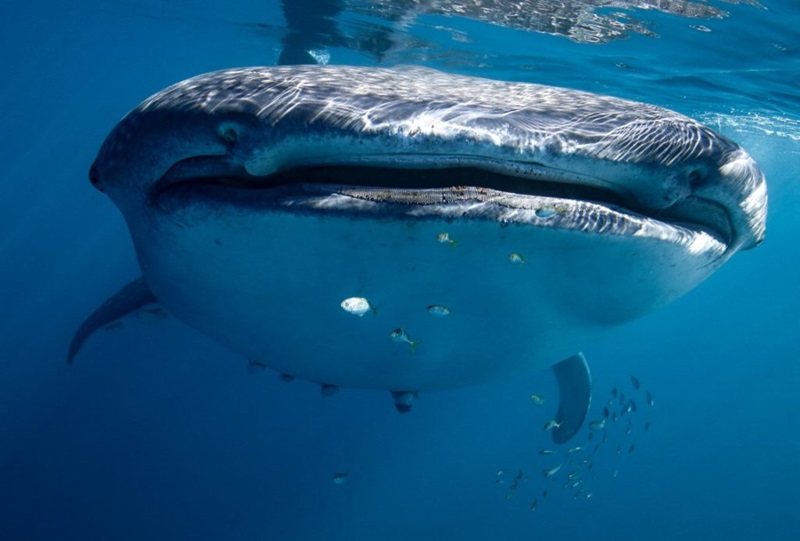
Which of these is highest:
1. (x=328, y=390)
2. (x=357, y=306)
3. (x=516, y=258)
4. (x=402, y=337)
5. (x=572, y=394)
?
(x=516, y=258)

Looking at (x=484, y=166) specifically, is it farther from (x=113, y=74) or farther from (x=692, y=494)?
(x=113, y=74)

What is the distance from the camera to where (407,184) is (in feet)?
7.06

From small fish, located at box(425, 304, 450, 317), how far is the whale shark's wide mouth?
0.78 meters

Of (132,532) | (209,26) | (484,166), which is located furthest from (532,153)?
(209,26)

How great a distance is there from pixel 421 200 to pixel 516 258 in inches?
20.2

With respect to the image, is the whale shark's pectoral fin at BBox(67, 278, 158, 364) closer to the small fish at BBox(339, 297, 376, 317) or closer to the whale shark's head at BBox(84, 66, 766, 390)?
the whale shark's head at BBox(84, 66, 766, 390)

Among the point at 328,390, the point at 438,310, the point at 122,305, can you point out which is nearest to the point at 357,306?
the point at 438,310

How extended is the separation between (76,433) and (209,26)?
13.0m

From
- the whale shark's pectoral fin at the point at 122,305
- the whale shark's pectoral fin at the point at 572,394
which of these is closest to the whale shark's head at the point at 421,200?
the whale shark's pectoral fin at the point at 122,305

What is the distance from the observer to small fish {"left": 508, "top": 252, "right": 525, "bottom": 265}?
2.29 meters

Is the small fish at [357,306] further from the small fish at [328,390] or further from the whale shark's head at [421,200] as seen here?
the small fish at [328,390]

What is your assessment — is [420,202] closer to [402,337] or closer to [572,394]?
[402,337]

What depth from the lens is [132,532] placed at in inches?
561

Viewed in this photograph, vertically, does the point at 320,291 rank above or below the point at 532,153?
below
